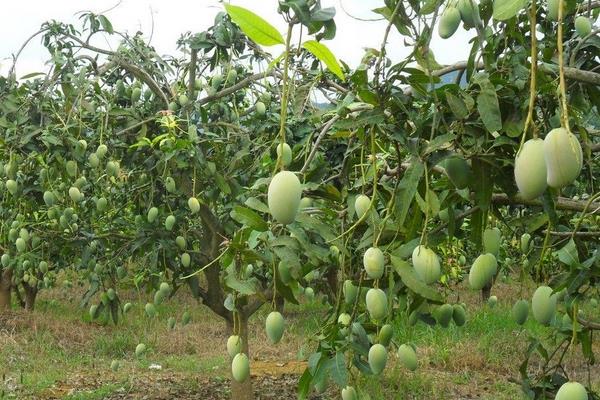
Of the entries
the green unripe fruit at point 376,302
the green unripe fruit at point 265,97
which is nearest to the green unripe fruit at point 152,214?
the green unripe fruit at point 265,97

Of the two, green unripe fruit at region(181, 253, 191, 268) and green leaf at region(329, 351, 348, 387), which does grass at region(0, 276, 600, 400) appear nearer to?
green unripe fruit at region(181, 253, 191, 268)

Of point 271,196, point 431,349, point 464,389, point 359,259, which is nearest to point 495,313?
point 431,349

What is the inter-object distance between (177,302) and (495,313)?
3732 millimetres

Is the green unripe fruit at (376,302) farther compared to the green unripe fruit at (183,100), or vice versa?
Answer: the green unripe fruit at (183,100)

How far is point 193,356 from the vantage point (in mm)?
5984

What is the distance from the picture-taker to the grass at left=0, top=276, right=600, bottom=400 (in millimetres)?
4613

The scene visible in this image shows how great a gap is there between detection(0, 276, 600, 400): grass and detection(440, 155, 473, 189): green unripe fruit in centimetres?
276

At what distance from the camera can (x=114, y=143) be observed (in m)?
3.14

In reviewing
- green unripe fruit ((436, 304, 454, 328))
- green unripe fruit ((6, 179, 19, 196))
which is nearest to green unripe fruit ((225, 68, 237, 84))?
green unripe fruit ((6, 179, 19, 196))

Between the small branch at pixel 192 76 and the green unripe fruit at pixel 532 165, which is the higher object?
the small branch at pixel 192 76

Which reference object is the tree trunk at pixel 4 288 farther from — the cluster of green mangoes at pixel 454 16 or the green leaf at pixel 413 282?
the cluster of green mangoes at pixel 454 16

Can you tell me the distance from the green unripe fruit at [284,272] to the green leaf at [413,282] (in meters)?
0.19

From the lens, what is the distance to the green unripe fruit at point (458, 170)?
1086 millimetres

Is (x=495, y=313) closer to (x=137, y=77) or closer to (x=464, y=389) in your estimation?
(x=464, y=389)
